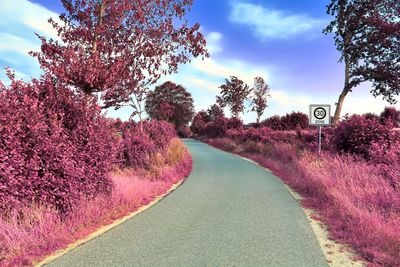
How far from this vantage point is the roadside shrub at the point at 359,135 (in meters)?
13.4

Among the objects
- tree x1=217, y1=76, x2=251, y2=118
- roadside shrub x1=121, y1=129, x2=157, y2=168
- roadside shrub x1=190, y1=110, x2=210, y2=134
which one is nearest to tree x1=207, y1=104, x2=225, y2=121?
roadside shrub x1=190, y1=110, x2=210, y2=134

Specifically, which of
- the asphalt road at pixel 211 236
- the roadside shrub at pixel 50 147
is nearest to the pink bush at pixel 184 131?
the asphalt road at pixel 211 236

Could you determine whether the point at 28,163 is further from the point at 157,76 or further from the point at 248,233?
the point at 157,76

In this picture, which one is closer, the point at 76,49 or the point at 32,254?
the point at 32,254

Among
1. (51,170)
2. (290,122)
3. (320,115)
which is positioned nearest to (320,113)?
(320,115)

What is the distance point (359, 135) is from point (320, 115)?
67.1 inches

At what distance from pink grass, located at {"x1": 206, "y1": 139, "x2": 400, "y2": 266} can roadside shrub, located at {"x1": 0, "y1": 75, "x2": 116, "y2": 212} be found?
181 inches

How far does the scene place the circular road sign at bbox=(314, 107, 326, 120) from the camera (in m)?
14.9

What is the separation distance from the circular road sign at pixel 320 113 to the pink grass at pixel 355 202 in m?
1.59

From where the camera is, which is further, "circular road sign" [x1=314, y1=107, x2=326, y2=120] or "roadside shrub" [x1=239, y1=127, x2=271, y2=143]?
"roadside shrub" [x1=239, y1=127, x2=271, y2=143]

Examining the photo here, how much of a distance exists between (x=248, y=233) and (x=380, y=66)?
2531cm

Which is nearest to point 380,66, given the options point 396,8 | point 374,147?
point 396,8

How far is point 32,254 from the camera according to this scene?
516 cm

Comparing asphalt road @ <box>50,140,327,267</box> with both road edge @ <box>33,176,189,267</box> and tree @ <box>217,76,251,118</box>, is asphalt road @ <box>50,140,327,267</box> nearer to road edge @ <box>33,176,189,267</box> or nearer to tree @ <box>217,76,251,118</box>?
road edge @ <box>33,176,189,267</box>
